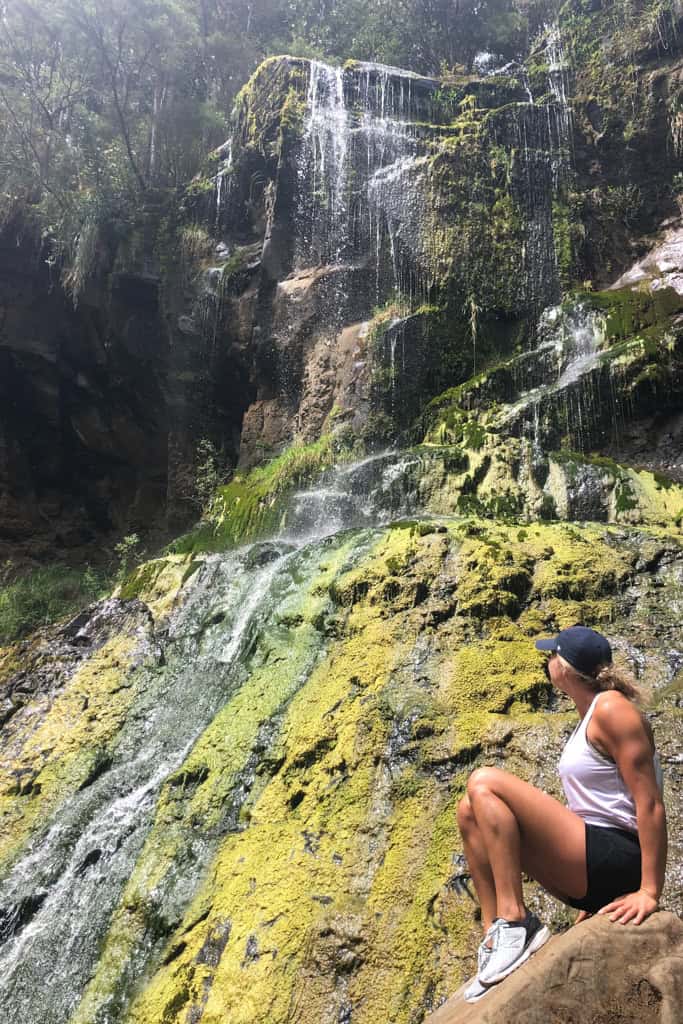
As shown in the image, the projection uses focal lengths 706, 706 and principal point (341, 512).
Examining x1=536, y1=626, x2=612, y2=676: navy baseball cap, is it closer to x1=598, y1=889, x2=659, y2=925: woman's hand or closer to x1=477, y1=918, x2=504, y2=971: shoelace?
x1=598, y1=889, x2=659, y2=925: woman's hand

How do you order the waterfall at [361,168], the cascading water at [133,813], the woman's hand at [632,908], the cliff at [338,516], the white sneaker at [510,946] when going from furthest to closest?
the waterfall at [361,168]
the cascading water at [133,813]
the cliff at [338,516]
the white sneaker at [510,946]
the woman's hand at [632,908]

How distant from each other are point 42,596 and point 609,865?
12.4 metres

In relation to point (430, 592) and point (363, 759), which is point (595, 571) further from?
point (363, 759)

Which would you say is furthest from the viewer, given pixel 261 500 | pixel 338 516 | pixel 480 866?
pixel 261 500

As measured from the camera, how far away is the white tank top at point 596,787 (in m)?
2.37

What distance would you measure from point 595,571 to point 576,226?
957 cm

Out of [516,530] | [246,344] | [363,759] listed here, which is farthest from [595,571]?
[246,344]

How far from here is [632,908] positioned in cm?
216

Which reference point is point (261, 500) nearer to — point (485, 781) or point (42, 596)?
point (42, 596)

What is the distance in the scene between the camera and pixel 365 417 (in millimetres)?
11812

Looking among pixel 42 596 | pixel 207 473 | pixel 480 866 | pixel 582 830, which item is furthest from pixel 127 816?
pixel 207 473

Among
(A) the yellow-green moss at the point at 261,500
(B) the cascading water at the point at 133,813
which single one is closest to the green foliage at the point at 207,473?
(A) the yellow-green moss at the point at 261,500

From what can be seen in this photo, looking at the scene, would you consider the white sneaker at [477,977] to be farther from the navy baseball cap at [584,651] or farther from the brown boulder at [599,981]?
the navy baseball cap at [584,651]

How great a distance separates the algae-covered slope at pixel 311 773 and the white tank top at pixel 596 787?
3.24ft
